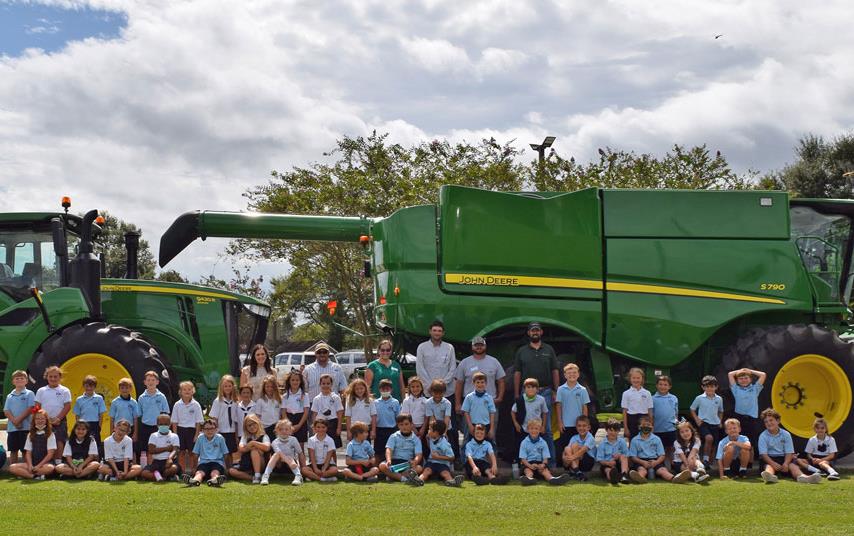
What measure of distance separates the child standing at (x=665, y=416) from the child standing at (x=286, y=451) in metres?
4.30

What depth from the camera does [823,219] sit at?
12.6 meters

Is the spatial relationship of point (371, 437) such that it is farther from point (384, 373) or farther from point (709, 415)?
point (709, 415)

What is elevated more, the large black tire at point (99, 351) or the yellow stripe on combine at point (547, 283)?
the yellow stripe on combine at point (547, 283)

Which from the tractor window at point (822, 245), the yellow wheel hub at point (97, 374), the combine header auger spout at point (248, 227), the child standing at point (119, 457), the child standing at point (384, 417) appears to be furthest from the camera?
the combine header auger spout at point (248, 227)

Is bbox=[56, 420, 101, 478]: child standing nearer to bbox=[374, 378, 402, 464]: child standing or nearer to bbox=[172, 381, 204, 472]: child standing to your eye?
bbox=[172, 381, 204, 472]: child standing

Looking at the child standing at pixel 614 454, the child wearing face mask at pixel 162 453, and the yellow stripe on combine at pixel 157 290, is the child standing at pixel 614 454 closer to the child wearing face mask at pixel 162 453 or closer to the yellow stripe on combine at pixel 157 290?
the child wearing face mask at pixel 162 453

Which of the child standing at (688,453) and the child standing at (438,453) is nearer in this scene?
the child standing at (688,453)

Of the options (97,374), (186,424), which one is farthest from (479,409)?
(97,374)

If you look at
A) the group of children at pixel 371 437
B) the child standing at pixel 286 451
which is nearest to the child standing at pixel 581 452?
the group of children at pixel 371 437

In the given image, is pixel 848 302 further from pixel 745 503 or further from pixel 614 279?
pixel 745 503

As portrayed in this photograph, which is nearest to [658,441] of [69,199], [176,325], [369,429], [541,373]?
[541,373]

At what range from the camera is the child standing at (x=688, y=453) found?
10.4m

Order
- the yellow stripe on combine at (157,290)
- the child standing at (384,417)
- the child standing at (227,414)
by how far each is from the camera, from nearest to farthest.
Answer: the child standing at (227,414) < the child standing at (384,417) < the yellow stripe on combine at (157,290)

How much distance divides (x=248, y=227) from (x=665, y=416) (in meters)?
6.64
